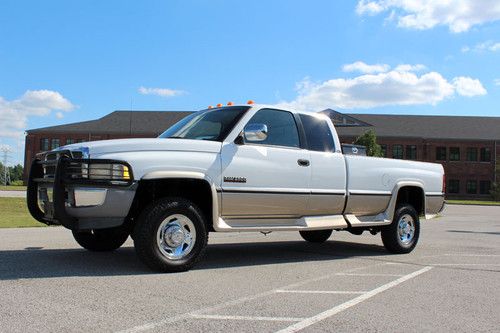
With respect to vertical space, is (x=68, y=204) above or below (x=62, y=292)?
above

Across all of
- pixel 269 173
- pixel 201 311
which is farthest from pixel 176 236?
pixel 201 311

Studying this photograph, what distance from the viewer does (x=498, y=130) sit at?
6944 centimetres

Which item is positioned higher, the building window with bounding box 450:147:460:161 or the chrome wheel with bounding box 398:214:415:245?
the building window with bounding box 450:147:460:161

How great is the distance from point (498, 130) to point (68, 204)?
238 ft

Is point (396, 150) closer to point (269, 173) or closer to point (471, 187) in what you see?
point (471, 187)

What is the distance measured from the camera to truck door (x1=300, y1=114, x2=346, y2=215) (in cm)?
751

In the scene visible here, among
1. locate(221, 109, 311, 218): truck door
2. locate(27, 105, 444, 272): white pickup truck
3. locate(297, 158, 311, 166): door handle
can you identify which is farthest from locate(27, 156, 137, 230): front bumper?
locate(297, 158, 311, 166): door handle

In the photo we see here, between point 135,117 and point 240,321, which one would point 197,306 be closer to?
point 240,321

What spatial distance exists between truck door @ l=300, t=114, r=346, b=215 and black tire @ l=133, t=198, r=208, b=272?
190cm

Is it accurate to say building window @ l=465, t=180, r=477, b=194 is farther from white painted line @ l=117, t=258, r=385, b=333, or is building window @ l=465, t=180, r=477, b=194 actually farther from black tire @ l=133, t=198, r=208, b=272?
black tire @ l=133, t=198, r=208, b=272

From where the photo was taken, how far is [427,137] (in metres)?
67.6

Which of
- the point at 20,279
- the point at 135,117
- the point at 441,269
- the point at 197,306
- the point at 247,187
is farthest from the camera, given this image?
the point at 135,117

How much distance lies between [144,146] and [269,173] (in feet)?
5.63

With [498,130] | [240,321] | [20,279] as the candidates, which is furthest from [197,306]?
[498,130]
